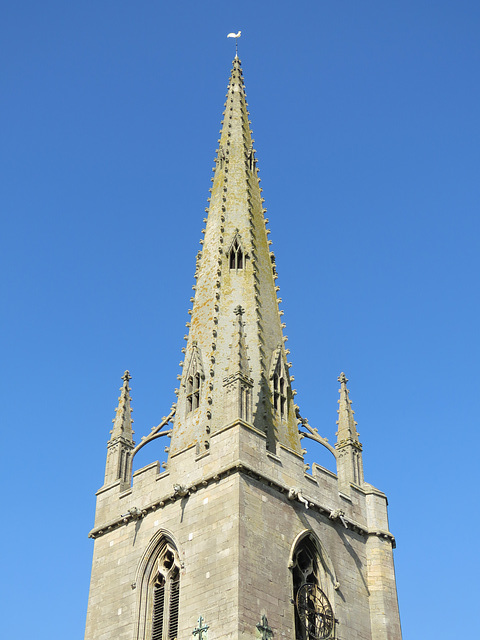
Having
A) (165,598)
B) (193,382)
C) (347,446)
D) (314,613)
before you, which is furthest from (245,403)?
(314,613)

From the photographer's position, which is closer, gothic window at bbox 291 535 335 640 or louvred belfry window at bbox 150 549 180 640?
gothic window at bbox 291 535 335 640

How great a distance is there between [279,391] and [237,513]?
651 centimetres

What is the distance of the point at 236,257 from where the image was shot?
35.5m

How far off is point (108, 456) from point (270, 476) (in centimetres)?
640

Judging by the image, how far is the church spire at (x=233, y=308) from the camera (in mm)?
31859

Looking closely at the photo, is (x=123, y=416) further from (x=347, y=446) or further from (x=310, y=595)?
(x=310, y=595)

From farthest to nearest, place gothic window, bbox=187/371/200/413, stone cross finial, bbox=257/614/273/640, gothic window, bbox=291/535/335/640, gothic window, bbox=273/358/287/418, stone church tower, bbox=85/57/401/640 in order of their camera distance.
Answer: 1. gothic window, bbox=273/358/287/418
2. gothic window, bbox=187/371/200/413
3. gothic window, bbox=291/535/335/640
4. stone church tower, bbox=85/57/401/640
5. stone cross finial, bbox=257/614/273/640

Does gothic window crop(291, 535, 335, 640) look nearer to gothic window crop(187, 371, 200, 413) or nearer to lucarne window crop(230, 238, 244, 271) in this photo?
gothic window crop(187, 371, 200, 413)

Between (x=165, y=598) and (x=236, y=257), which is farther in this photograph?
(x=236, y=257)

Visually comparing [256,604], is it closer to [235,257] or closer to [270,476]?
[270,476]

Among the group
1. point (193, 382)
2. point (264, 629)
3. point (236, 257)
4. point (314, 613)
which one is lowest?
point (264, 629)

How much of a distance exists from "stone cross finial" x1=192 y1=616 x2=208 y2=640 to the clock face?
8.87 feet

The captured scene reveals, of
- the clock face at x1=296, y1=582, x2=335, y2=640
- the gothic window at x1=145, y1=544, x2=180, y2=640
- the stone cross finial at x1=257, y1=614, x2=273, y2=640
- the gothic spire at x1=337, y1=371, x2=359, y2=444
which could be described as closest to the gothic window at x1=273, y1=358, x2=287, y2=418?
the gothic spire at x1=337, y1=371, x2=359, y2=444

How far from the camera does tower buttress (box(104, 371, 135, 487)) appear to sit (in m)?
32.5
